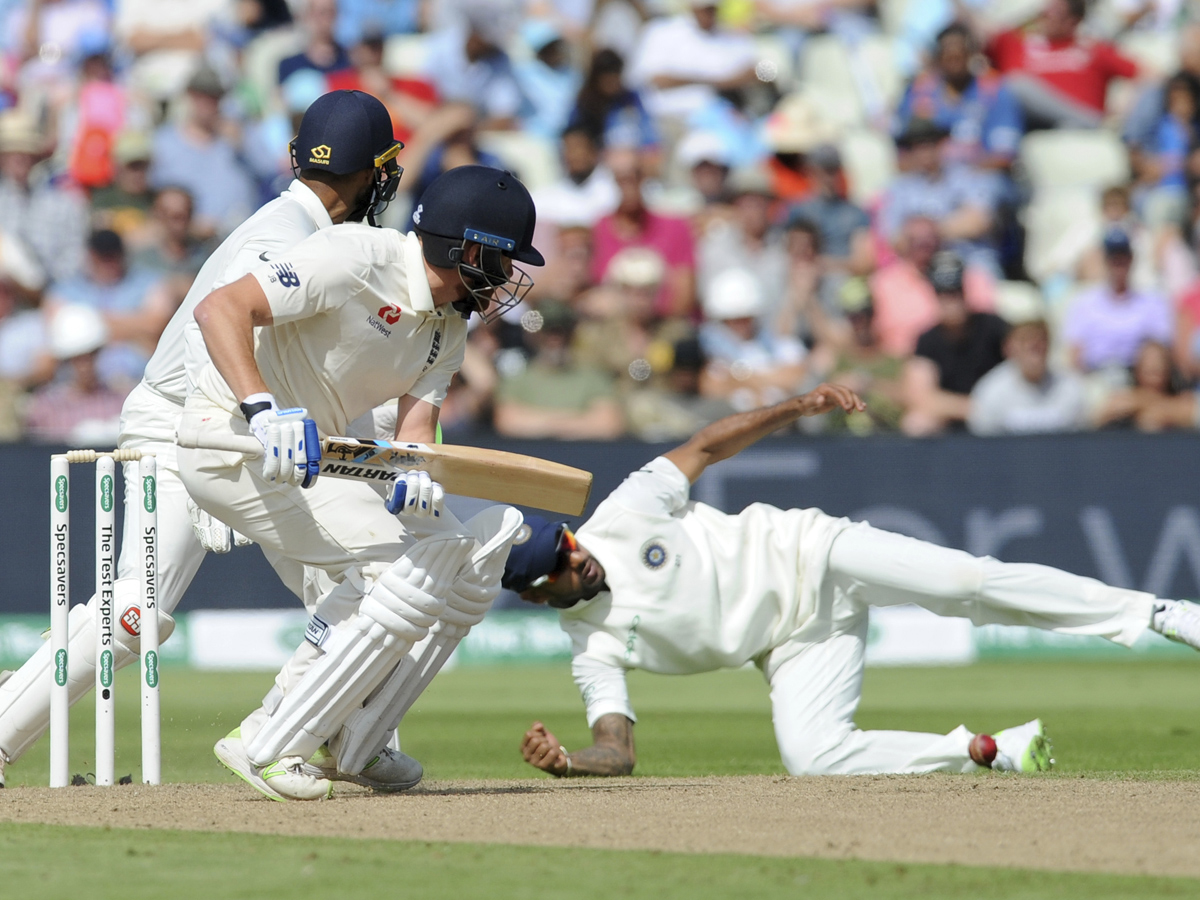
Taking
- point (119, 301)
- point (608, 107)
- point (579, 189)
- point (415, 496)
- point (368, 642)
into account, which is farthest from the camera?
point (608, 107)

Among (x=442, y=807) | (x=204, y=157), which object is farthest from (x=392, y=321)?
(x=204, y=157)

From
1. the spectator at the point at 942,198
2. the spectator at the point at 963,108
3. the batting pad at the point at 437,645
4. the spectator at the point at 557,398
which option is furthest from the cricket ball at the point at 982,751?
the spectator at the point at 963,108

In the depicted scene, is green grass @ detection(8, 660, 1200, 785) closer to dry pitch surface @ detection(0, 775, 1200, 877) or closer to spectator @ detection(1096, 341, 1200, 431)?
dry pitch surface @ detection(0, 775, 1200, 877)

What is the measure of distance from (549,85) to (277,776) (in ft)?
29.9

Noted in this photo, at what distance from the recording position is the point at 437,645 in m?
4.33

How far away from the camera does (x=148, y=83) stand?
12.6m

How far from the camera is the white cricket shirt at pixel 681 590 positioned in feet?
17.9

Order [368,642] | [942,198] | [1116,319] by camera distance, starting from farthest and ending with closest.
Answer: [942,198]
[1116,319]
[368,642]

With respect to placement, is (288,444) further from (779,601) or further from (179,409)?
(779,601)

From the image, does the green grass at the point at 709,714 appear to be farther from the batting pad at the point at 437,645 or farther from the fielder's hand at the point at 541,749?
the batting pad at the point at 437,645

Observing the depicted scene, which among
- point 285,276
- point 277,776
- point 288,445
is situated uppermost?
point 285,276

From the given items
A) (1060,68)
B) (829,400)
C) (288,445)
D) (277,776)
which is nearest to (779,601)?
(829,400)

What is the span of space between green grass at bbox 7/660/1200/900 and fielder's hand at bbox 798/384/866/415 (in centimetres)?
117

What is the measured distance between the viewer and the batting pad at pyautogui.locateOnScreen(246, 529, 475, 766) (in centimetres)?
404
